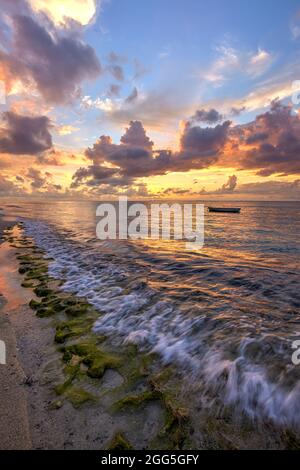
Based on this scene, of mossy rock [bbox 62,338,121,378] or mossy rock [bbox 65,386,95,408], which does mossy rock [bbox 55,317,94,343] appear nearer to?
mossy rock [bbox 62,338,121,378]

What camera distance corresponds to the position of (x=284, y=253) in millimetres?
21453

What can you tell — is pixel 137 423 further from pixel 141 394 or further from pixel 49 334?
pixel 49 334

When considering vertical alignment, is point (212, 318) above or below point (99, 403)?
above

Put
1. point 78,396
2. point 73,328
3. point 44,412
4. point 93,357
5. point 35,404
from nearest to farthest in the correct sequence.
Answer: point 44,412
point 35,404
point 78,396
point 93,357
point 73,328

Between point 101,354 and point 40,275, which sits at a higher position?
point 40,275

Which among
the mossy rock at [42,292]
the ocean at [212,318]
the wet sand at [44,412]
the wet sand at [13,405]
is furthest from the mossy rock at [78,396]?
the mossy rock at [42,292]

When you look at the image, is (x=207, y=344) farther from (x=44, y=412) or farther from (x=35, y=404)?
(x=35, y=404)

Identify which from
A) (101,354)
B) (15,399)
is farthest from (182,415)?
(15,399)

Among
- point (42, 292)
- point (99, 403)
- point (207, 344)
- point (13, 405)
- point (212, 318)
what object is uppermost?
point (42, 292)

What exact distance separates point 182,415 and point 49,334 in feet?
15.1

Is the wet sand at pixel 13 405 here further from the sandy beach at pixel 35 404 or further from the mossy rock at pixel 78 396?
the mossy rock at pixel 78 396

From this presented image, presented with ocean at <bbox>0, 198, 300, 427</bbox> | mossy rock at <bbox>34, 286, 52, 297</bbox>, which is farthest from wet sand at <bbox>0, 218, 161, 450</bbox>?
mossy rock at <bbox>34, 286, 52, 297</bbox>

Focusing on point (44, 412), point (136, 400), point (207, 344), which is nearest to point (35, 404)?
point (44, 412)
